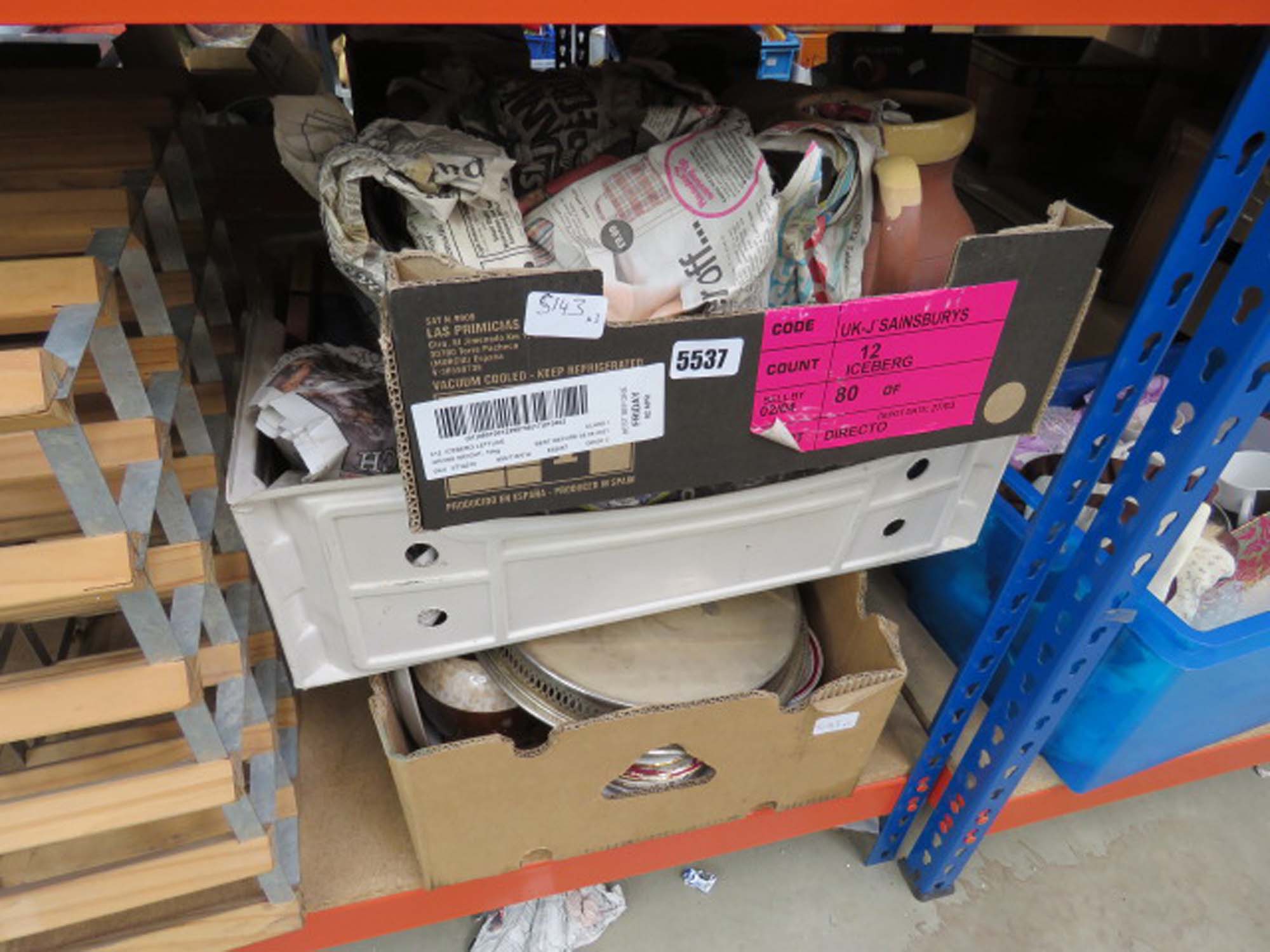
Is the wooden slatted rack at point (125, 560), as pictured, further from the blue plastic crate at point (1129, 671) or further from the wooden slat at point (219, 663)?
the blue plastic crate at point (1129, 671)

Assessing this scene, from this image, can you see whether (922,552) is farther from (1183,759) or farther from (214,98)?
(214,98)

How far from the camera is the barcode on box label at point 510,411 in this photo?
0.48 metres

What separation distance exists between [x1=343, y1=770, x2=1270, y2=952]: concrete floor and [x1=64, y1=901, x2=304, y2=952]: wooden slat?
1.02 ft

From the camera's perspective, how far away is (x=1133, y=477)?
63 centimetres

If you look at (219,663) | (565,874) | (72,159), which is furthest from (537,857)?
(72,159)

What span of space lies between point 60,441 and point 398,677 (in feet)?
1.35

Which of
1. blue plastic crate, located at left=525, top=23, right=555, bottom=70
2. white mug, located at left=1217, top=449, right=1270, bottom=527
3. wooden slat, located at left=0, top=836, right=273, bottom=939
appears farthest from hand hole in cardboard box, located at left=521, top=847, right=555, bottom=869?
blue plastic crate, located at left=525, top=23, right=555, bottom=70

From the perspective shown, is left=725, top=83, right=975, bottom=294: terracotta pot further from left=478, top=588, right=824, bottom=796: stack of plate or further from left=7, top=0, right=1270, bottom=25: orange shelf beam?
left=478, top=588, right=824, bottom=796: stack of plate

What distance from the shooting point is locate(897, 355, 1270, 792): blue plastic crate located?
787 millimetres

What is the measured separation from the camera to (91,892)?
0.62m

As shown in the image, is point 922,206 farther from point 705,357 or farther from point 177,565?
point 177,565

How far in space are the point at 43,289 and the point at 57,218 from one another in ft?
0.32

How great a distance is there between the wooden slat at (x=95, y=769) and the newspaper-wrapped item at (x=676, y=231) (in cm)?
45

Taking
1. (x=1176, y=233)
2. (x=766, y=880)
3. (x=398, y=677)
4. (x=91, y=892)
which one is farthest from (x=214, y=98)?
(x=766, y=880)
